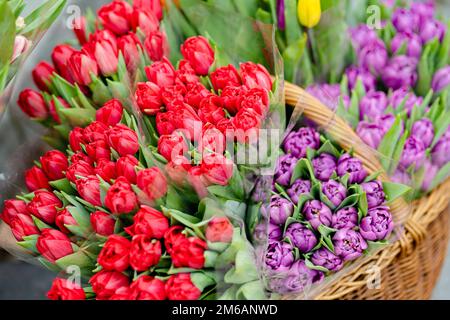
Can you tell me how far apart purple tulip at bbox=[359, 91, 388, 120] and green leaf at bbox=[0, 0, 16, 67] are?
511mm

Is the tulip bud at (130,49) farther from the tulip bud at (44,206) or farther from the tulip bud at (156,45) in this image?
the tulip bud at (44,206)

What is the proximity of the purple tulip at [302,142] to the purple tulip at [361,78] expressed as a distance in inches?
8.1

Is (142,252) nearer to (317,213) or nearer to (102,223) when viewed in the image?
(102,223)

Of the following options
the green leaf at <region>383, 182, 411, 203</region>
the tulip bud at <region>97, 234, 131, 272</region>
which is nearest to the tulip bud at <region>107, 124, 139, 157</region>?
the tulip bud at <region>97, 234, 131, 272</region>

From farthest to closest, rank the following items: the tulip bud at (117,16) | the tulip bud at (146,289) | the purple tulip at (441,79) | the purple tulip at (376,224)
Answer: the purple tulip at (441,79) < the tulip bud at (117,16) < the purple tulip at (376,224) < the tulip bud at (146,289)

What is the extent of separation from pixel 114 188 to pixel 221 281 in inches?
6.0

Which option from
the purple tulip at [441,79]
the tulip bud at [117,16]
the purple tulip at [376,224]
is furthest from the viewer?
the purple tulip at [441,79]

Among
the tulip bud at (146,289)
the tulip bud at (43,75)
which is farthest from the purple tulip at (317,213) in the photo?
the tulip bud at (43,75)

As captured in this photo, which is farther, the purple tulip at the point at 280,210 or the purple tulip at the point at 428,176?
the purple tulip at the point at 428,176

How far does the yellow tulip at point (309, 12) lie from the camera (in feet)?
2.97

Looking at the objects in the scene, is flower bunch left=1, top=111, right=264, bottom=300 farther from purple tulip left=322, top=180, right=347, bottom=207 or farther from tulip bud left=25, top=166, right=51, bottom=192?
purple tulip left=322, top=180, right=347, bottom=207

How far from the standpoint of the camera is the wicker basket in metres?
0.79

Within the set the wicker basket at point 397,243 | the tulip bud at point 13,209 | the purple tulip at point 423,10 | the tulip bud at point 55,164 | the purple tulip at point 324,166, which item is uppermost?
the tulip bud at point 55,164
